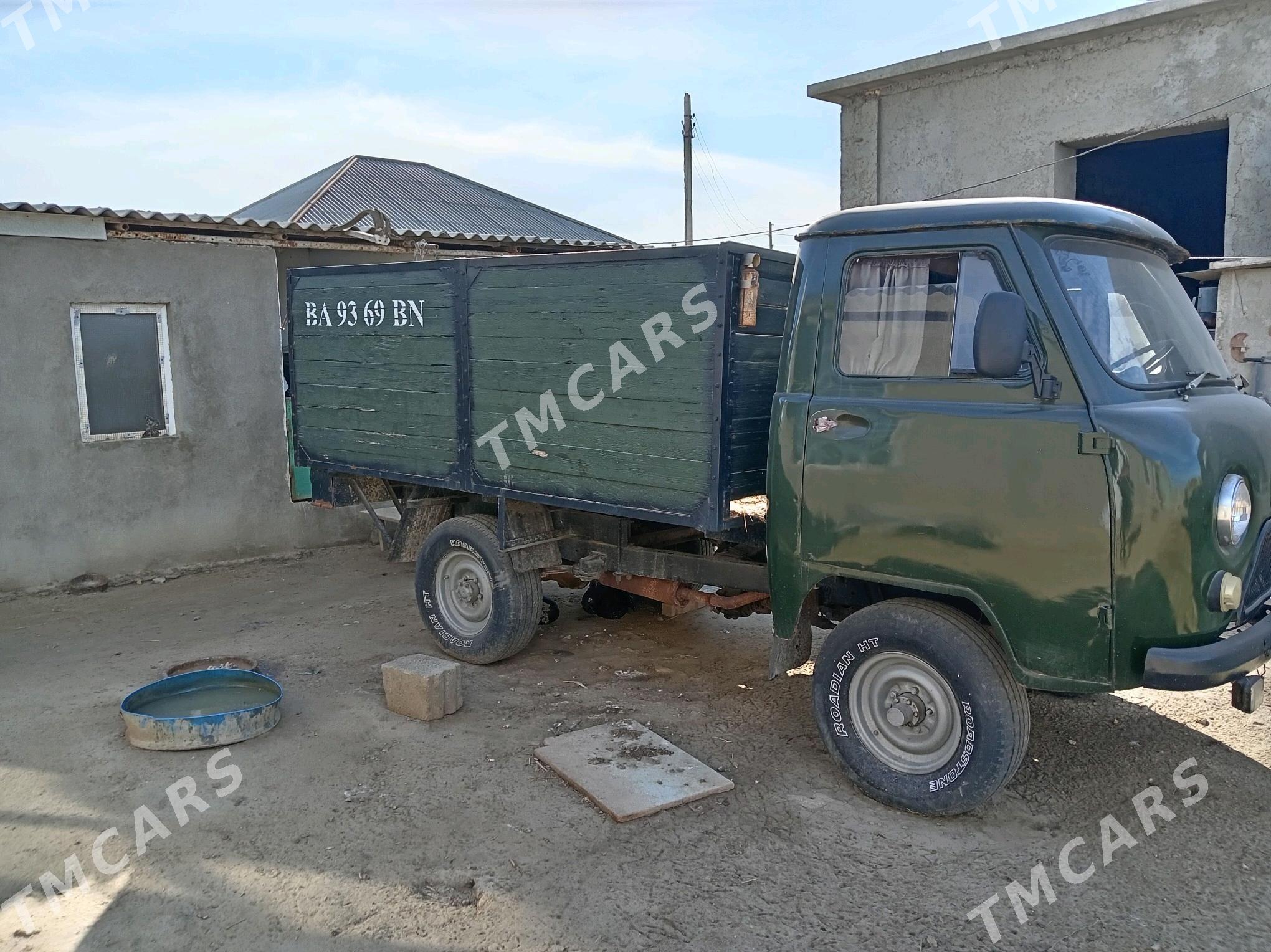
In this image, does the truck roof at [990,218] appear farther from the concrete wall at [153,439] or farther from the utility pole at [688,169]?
the utility pole at [688,169]

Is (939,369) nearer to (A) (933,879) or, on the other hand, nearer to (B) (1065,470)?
(B) (1065,470)

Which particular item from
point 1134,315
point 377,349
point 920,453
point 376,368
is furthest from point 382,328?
point 1134,315

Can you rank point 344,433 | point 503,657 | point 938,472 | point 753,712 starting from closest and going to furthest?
point 938,472 < point 753,712 < point 503,657 < point 344,433

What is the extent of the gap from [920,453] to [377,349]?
3654mm

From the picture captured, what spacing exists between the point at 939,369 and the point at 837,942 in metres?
2.15

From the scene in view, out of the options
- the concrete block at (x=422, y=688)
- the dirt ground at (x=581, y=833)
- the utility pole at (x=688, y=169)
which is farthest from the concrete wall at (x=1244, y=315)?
the utility pole at (x=688, y=169)

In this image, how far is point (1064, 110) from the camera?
1007cm

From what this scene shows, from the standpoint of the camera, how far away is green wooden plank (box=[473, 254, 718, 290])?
14.7 ft

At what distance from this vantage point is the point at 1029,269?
3.71m

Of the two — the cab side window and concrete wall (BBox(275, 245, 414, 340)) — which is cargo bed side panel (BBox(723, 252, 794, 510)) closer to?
the cab side window

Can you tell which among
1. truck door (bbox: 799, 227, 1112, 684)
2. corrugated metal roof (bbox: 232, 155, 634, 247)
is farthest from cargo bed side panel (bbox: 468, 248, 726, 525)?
corrugated metal roof (bbox: 232, 155, 634, 247)

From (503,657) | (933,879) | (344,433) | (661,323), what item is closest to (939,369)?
(661,323)

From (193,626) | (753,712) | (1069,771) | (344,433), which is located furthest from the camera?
(193,626)

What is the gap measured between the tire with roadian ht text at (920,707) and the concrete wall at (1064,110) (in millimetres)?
7378
